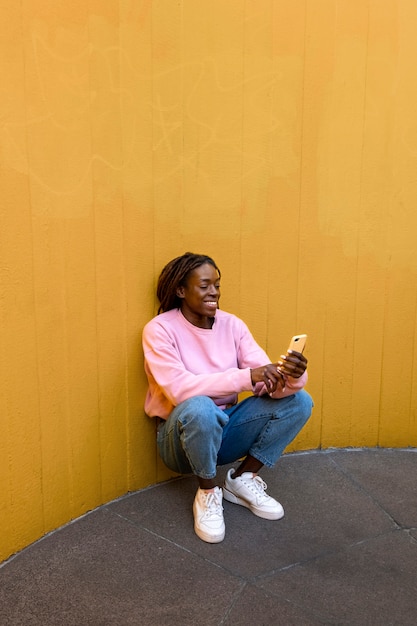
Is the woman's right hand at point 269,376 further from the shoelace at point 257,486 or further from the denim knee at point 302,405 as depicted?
the shoelace at point 257,486

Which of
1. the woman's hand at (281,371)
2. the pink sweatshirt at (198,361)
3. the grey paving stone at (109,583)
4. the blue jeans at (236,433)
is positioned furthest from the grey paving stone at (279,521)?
the woman's hand at (281,371)

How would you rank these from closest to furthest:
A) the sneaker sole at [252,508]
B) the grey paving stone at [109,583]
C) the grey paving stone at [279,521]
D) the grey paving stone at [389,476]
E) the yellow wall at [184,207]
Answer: the grey paving stone at [109,583]
the yellow wall at [184,207]
the grey paving stone at [279,521]
the sneaker sole at [252,508]
the grey paving stone at [389,476]

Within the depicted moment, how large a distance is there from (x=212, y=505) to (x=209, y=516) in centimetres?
5

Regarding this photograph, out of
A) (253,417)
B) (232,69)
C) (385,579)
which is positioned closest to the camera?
(385,579)

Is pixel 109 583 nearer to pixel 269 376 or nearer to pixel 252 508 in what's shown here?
pixel 252 508

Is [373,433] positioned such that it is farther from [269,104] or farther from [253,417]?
[269,104]

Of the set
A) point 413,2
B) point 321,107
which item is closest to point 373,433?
point 321,107

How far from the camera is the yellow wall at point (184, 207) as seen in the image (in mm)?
2465

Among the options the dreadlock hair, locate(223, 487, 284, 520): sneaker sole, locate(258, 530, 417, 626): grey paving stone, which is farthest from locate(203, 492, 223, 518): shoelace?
the dreadlock hair

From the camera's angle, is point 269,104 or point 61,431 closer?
point 61,431

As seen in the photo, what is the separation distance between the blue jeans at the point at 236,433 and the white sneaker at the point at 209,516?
0.10 m

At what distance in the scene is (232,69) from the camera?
3.09 meters

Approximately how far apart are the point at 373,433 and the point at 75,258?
2132 millimetres

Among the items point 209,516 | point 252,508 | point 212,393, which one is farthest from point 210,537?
point 212,393
